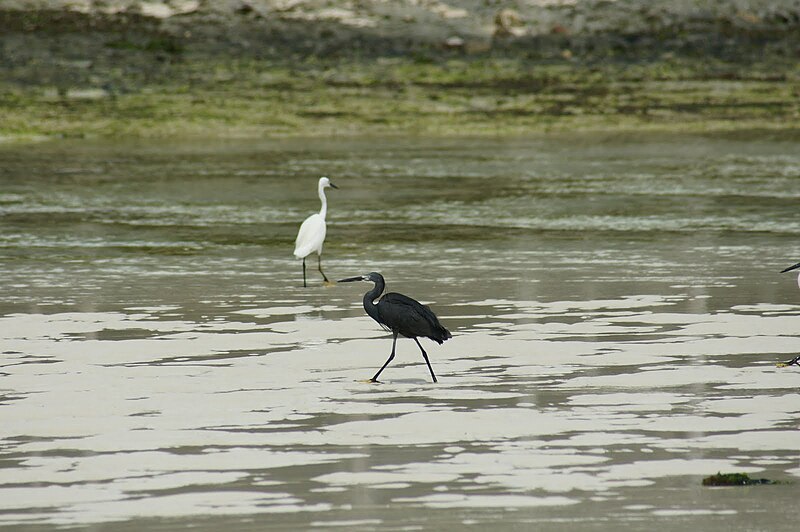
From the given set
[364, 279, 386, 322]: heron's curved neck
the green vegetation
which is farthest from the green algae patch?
the green vegetation

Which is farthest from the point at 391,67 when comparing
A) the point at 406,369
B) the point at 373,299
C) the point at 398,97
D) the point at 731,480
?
the point at 731,480

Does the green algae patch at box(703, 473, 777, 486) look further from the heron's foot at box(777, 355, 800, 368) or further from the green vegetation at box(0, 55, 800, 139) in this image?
the green vegetation at box(0, 55, 800, 139)

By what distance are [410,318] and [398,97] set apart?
3669 cm

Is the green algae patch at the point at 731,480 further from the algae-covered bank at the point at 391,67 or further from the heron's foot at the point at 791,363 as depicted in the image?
the algae-covered bank at the point at 391,67

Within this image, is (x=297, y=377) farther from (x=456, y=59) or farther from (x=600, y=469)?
(x=456, y=59)

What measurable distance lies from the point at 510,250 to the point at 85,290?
5208 mm

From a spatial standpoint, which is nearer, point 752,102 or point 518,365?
point 518,365

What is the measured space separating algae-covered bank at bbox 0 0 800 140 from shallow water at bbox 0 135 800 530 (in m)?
19.3

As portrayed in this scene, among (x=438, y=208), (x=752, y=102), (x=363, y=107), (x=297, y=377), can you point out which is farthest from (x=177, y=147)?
(x=297, y=377)

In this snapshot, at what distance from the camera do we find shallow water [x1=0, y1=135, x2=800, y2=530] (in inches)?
256

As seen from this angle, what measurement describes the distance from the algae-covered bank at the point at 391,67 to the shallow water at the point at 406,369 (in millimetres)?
19272

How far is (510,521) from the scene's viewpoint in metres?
6.11

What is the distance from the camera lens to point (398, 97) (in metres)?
45.1

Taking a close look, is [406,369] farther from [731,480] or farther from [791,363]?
[731,480]
